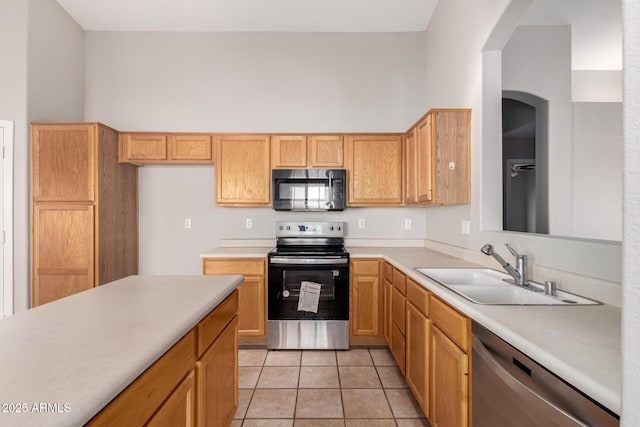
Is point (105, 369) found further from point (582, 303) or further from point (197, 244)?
point (197, 244)

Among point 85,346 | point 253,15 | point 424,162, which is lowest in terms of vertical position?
point 85,346

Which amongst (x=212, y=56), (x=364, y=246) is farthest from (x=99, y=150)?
(x=364, y=246)

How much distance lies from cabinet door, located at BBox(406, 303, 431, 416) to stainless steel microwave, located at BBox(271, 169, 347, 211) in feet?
4.54

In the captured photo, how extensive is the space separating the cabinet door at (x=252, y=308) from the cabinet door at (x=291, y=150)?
120cm

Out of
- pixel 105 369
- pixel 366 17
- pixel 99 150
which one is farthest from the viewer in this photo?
pixel 366 17

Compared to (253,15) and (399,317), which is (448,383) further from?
(253,15)

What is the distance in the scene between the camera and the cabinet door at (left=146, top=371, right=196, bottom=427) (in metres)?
0.92

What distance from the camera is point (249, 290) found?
2967mm

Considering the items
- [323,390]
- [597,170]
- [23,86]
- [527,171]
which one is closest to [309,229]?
[323,390]

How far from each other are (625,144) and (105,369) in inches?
44.3

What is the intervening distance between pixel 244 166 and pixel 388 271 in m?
1.77

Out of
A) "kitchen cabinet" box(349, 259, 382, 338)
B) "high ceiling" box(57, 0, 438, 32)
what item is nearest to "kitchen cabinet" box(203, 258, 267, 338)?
"kitchen cabinet" box(349, 259, 382, 338)

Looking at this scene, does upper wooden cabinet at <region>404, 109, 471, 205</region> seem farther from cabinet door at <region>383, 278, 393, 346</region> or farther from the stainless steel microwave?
the stainless steel microwave

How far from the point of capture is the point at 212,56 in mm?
3559
